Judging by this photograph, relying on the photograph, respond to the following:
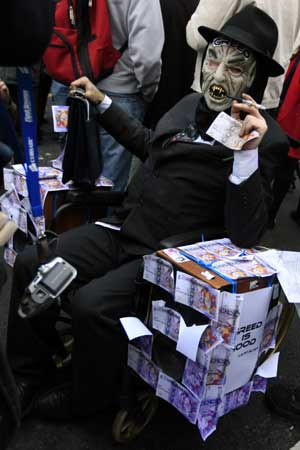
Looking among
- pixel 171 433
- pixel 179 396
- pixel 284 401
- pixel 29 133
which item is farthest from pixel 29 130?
pixel 284 401

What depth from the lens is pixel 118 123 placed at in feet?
7.79

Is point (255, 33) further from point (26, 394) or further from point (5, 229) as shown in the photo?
point (26, 394)

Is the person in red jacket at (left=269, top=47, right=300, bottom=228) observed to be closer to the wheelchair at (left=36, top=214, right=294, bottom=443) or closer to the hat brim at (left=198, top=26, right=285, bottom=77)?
the hat brim at (left=198, top=26, right=285, bottom=77)

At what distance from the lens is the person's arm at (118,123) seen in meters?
2.28

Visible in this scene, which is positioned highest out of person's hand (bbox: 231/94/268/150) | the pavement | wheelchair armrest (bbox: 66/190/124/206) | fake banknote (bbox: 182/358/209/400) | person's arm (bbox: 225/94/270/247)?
person's hand (bbox: 231/94/268/150)

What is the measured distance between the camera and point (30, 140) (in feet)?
4.40

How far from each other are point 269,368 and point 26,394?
3.14 ft

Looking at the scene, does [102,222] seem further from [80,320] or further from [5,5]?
[5,5]

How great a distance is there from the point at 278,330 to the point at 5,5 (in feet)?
4.89

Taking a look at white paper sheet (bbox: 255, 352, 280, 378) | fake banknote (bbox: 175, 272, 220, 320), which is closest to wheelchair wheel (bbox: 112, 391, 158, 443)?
white paper sheet (bbox: 255, 352, 280, 378)

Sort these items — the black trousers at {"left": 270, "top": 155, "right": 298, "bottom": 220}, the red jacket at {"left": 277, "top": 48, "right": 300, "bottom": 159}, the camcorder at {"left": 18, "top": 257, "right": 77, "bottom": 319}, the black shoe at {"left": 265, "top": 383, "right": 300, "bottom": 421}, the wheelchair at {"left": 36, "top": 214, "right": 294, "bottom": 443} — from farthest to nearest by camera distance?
1. the black trousers at {"left": 270, "top": 155, "right": 298, "bottom": 220}
2. the red jacket at {"left": 277, "top": 48, "right": 300, "bottom": 159}
3. the black shoe at {"left": 265, "top": 383, "right": 300, "bottom": 421}
4. the wheelchair at {"left": 36, "top": 214, "right": 294, "bottom": 443}
5. the camcorder at {"left": 18, "top": 257, "right": 77, "bottom": 319}

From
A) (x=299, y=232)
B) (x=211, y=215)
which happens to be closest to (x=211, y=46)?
(x=211, y=215)

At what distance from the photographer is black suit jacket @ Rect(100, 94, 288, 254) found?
6.35 ft

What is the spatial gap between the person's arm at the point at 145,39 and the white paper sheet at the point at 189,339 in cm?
168
